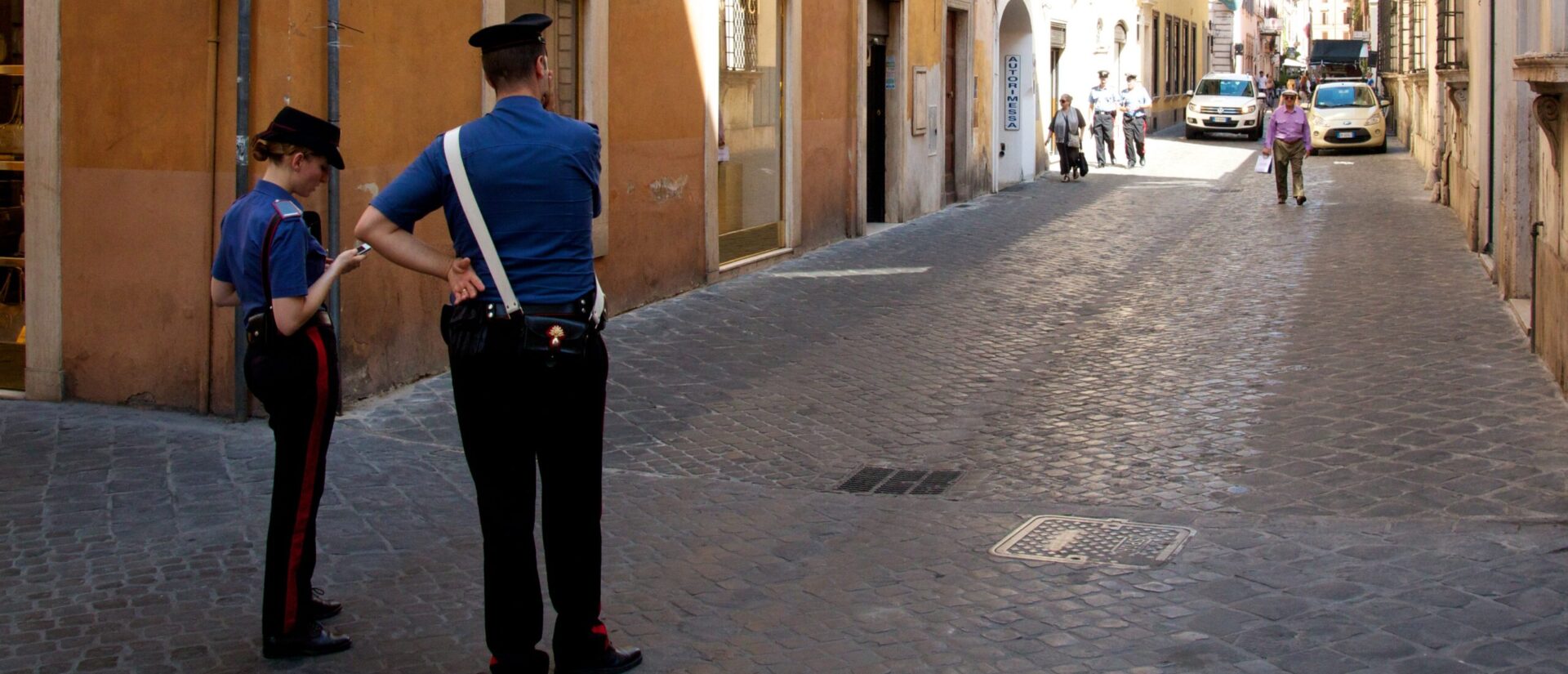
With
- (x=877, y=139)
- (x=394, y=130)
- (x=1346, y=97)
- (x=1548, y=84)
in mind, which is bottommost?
(x=394, y=130)

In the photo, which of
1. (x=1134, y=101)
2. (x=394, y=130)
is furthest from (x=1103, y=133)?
(x=394, y=130)

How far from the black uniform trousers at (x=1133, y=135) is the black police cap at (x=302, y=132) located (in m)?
26.6

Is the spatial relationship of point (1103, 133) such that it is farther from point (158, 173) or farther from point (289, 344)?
point (289, 344)

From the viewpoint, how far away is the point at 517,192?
4410mm

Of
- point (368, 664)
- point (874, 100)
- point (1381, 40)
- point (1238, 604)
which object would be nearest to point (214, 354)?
point (368, 664)

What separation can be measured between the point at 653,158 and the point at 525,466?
862cm

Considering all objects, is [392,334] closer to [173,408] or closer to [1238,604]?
[173,408]

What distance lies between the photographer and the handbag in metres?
4.39

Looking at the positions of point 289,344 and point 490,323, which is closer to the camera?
point 490,323

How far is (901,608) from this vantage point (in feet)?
18.0

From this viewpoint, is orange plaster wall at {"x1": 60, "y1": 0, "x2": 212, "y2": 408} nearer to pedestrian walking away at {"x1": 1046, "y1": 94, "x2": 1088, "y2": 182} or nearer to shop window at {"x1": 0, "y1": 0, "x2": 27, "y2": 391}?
shop window at {"x1": 0, "y1": 0, "x2": 27, "y2": 391}

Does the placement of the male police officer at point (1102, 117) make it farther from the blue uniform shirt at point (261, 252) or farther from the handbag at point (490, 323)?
the handbag at point (490, 323)

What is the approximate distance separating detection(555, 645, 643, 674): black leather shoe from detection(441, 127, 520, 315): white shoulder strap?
3.50 feet

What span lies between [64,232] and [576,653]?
533 cm
